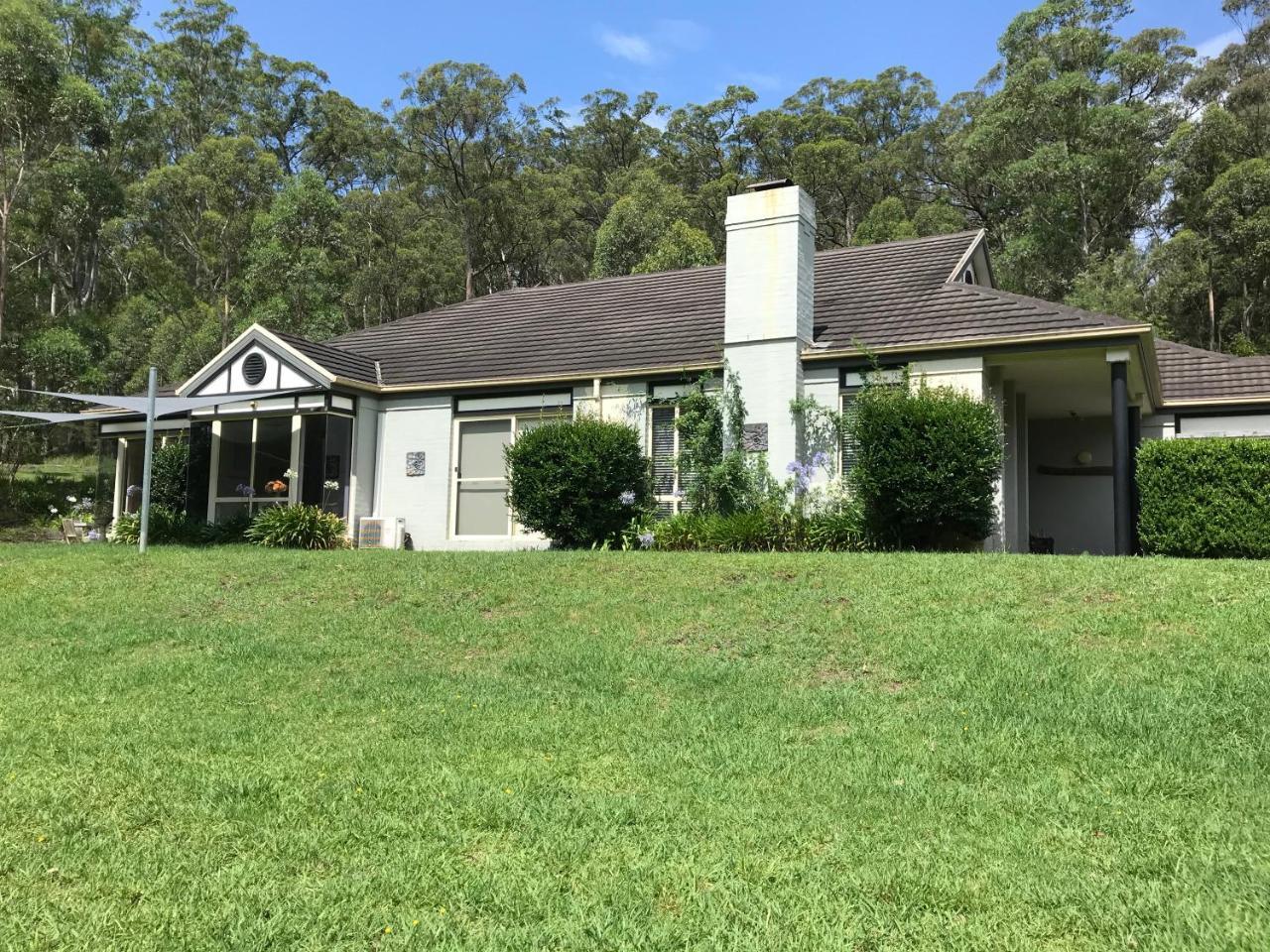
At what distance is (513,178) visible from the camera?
135ft

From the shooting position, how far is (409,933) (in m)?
3.24

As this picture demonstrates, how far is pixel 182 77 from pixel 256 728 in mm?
46156

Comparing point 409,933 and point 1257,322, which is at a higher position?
point 1257,322

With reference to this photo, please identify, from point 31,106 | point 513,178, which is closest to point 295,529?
point 31,106

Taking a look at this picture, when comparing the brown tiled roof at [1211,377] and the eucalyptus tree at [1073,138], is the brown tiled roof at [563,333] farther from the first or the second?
the eucalyptus tree at [1073,138]

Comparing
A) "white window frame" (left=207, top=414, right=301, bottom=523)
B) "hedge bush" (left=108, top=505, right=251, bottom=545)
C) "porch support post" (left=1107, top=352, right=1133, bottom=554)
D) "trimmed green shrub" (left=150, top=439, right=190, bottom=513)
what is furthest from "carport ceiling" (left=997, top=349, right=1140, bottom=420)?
"trimmed green shrub" (left=150, top=439, right=190, bottom=513)

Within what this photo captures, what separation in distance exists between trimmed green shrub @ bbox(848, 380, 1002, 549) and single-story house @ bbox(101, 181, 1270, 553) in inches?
46.5

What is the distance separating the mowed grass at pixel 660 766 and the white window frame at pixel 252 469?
7087 mm

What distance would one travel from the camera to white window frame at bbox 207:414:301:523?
52.9 ft

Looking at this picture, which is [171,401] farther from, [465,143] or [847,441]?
[465,143]

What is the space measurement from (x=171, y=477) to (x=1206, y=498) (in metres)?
17.3

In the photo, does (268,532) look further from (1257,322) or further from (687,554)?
(1257,322)

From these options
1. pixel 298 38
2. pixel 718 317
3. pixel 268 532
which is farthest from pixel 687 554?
pixel 298 38

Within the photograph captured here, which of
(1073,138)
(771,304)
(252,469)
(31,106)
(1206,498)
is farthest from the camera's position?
(1073,138)
